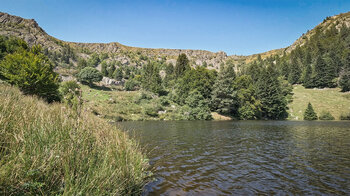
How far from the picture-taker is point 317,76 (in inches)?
2685

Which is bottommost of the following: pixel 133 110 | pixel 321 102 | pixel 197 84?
pixel 133 110

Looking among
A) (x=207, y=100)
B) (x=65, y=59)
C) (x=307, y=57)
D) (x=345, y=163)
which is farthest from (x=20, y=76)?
(x=65, y=59)

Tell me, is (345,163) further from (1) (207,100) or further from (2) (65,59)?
(2) (65,59)

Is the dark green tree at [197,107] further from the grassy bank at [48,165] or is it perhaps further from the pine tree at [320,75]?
the pine tree at [320,75]

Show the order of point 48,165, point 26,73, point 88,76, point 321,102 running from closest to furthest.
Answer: point 48,165
point 26,73
point 321,102
point 88,76

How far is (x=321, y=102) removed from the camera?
2195 inches

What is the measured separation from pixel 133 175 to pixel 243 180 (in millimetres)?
4102

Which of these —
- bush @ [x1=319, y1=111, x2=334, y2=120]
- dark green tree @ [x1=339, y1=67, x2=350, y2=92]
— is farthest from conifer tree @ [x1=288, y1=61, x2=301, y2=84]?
bush @ [x1=319, y1=111, x2=334, y2=120]

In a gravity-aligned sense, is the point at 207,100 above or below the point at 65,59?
below

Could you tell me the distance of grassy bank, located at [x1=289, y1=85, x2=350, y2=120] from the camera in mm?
50269

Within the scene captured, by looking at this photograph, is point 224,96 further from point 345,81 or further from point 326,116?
point 345,81

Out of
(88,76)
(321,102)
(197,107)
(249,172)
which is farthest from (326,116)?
(88,76)

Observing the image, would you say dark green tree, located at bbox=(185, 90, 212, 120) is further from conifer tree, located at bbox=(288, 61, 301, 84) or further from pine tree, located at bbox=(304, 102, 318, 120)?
conifer tree, located at bbox=(288, 61, 301, 84)

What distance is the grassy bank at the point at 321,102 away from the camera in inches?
1979
